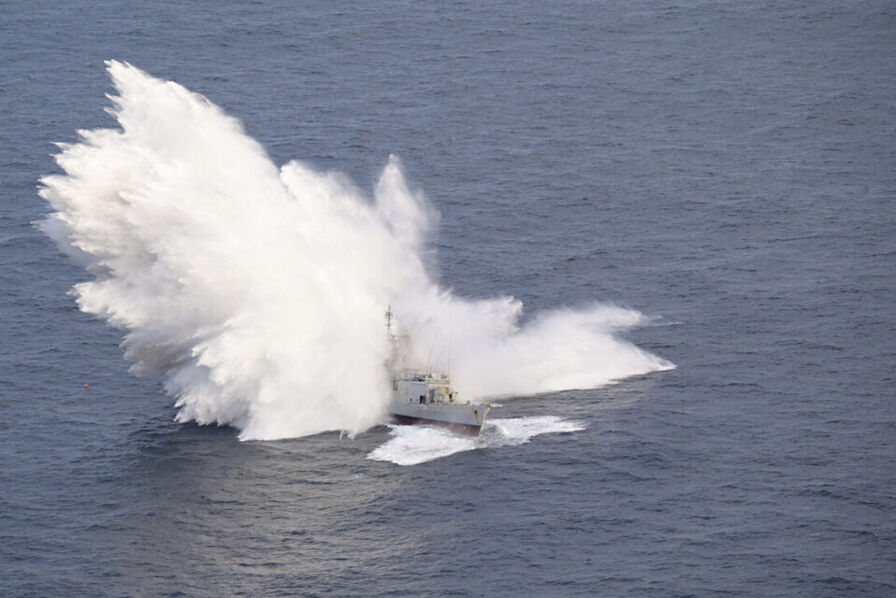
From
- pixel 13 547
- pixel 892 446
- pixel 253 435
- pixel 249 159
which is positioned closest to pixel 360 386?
pixel 253 435

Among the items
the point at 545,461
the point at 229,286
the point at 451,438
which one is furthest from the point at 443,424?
the point at 229,286

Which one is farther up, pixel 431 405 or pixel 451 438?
pixel 431 405

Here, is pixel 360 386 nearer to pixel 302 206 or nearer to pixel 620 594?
pixel 302 206

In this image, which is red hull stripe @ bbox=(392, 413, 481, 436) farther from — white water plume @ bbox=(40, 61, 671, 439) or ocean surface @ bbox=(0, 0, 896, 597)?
white water plume @ bbox=(40, 61, 671, 439)

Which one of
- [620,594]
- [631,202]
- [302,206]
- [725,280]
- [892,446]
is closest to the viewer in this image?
[620,594]

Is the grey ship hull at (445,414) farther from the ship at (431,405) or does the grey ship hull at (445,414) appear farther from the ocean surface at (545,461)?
the ocean surface at (545,461)

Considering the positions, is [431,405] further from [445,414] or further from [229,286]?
[229,286]
